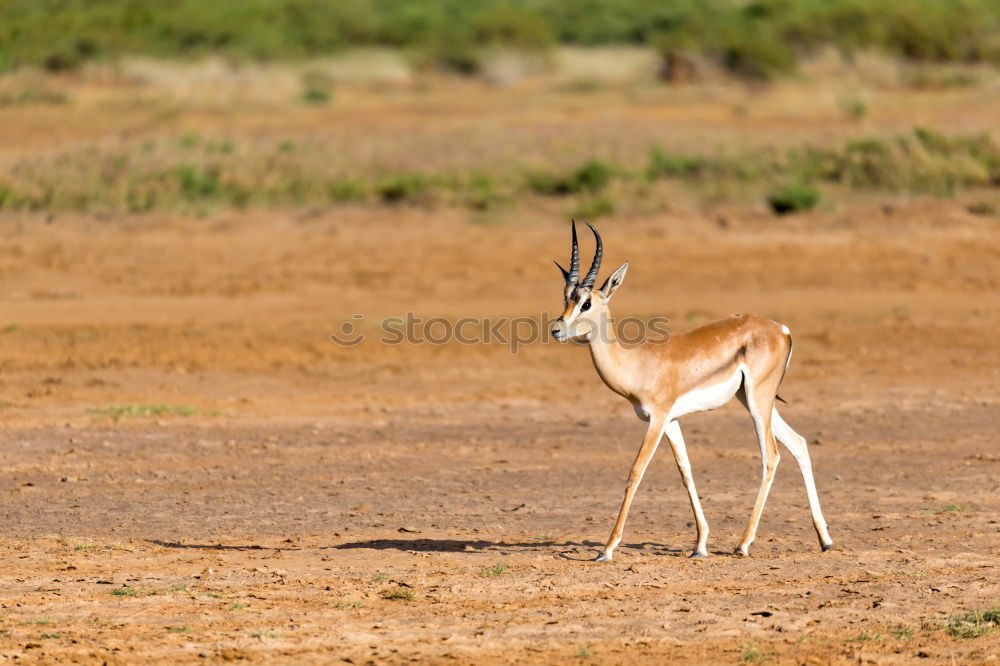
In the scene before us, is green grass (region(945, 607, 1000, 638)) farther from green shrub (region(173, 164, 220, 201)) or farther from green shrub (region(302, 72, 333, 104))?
green shrub (region(302, 72, 333, 104))

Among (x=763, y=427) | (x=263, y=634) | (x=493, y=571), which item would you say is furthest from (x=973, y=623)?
(x=263, y=634)

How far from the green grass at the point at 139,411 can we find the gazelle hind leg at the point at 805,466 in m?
6.69

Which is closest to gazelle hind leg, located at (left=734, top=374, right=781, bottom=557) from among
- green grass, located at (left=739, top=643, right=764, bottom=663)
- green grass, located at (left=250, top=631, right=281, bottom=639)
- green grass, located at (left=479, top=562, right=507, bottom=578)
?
green grass, located at (left=479, top=562, right=507, bottom=578)

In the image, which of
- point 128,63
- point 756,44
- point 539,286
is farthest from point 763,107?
point 128,63

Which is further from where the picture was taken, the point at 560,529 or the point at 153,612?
the point at 560,529

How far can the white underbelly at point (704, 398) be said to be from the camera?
8852 millimetres

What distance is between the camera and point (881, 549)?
30.0 feet

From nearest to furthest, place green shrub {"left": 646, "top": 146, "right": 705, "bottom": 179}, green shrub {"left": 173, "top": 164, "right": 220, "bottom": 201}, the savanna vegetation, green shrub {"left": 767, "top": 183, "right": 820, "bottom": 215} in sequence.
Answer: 1. green shrub {"left": 767, "top": 183, "right": 820, "bottom": 215}
2. green shrub {"left": 173, "top": 164, "right": 220, "bottom": 201}
3. green shrub {"left": 646, "top": 146, "right": 705, "bottom": 179}
4. the savanna vegetation

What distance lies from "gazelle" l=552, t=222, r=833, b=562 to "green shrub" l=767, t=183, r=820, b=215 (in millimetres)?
14307

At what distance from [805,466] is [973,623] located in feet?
6.24

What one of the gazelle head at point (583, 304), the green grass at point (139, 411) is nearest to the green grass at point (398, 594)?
the gazelle head at point (583, 304)

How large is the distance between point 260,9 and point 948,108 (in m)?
29.3

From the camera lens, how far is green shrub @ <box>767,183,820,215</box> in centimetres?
2314

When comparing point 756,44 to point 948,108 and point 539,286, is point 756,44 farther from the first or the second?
point 539,286
